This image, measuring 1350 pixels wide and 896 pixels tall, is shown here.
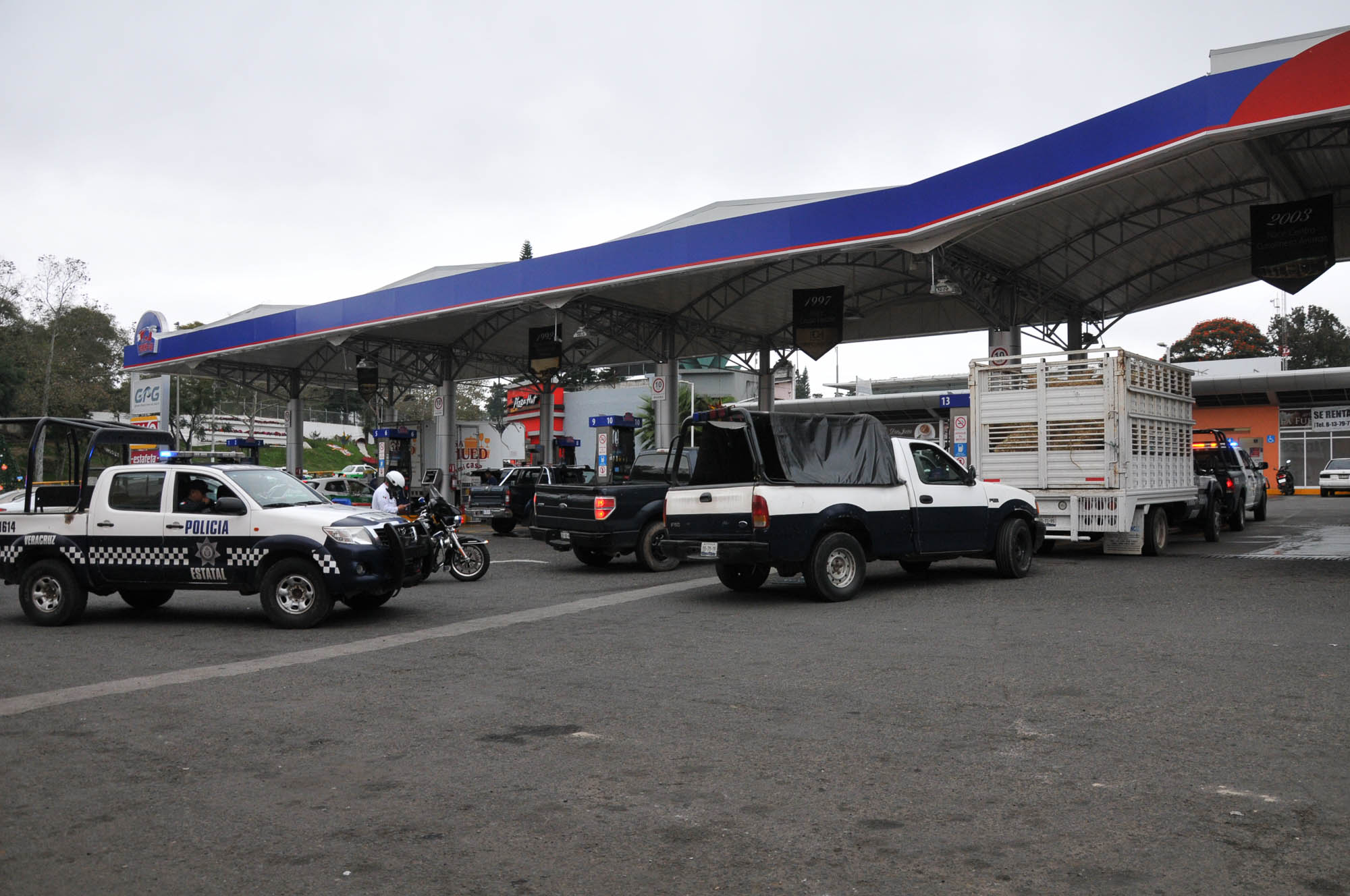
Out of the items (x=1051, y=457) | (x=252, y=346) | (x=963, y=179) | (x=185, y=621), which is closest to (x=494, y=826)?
(x=185, y=621)

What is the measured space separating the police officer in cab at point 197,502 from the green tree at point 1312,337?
86.0m

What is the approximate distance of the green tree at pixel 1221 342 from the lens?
83.2 m

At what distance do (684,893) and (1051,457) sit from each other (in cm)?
1343

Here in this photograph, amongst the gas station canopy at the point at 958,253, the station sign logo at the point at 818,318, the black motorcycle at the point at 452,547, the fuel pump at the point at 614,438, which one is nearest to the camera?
the black motorcycle at the point at 452,547

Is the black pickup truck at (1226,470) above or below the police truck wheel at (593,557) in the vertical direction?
above

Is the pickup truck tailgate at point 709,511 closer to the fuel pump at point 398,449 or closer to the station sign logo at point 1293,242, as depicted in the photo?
the station sign logo at point 1293,242

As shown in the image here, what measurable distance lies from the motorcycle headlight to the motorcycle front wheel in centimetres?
430

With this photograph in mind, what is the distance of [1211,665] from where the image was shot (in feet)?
24.5

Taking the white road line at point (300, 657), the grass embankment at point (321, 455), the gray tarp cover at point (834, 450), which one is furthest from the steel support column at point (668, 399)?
the grass embankment at point (321, 455)

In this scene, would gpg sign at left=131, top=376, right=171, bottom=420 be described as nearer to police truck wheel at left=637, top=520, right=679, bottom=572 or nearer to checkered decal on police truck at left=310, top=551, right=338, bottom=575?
police truck wheel at left=637, top=520, right=679, bottom=572

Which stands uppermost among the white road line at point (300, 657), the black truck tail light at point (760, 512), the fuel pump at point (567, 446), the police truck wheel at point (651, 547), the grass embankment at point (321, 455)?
the grass embankment at point (321, 455)

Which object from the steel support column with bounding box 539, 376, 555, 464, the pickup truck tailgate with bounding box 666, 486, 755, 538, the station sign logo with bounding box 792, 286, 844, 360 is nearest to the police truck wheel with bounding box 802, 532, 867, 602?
the pickup truck tailgate with bounding box 666, 486, 755, 538

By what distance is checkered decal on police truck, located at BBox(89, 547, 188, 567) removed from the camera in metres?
10.4

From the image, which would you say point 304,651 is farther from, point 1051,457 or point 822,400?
point 822,400
